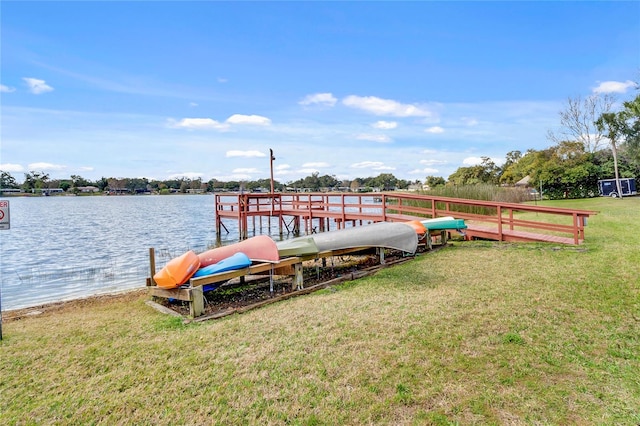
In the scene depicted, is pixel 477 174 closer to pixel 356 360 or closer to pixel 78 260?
pixel 78 260

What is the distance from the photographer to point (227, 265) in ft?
17.9

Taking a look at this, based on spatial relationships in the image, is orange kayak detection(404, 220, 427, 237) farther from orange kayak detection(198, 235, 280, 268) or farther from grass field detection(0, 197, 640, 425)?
orange kayak detection(198, 235, 280, 268)

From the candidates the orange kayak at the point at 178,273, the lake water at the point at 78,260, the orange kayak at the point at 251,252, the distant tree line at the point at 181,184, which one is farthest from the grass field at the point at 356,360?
the distant tree line at the point at 181,184

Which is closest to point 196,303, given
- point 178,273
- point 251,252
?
point 178,273

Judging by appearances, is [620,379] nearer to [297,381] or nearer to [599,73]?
[297,381]

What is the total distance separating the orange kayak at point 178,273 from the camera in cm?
515

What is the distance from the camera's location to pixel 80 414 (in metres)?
2.57

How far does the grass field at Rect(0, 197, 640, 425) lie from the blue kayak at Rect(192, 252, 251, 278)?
84cm

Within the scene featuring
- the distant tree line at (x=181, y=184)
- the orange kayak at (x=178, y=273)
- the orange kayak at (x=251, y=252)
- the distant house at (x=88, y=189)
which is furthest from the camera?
the distant house at (x=88, y=189)

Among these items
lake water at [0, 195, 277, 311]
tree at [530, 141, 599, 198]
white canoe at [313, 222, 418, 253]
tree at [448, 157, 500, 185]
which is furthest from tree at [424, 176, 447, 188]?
white canoe at [313, 222, 418, 253]

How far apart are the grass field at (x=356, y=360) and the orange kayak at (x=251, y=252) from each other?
99 cm

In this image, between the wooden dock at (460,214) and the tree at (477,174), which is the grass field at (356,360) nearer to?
the wooden dock at (460,214)

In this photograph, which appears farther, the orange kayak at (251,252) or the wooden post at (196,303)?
the orange kayak at (251,252)

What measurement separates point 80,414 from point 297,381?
5.06 ft
